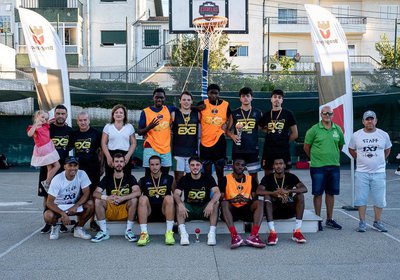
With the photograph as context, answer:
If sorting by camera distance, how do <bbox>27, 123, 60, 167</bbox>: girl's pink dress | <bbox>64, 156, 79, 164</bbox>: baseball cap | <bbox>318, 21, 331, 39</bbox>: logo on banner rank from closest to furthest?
<bbox>64, 156, 79, 164</bbox>: baseball cap
<bbox>27, 123, 60, 167</bbox>: girl's pink dress
<bbox>318, 21, 331, 39</bbox>: logo on banner

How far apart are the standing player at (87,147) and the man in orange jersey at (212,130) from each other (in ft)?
5.21

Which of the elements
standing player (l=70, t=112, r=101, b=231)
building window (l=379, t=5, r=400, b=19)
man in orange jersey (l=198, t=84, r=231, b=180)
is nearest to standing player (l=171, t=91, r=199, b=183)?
man in orange jersey (l=198, t=84, r=231, b=180)

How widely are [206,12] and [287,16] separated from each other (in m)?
25.5

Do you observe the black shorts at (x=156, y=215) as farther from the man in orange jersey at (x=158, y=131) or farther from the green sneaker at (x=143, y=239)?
the man in orange jersey at (x=158, y=131)

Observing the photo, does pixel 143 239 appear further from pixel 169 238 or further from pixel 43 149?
pixel 43 149

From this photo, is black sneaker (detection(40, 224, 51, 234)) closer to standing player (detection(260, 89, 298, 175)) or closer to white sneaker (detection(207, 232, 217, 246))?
white sneaker (detection(207, 232, 217, 246))

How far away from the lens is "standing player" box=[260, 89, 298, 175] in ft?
27.4

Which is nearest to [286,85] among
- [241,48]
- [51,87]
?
[51,87]

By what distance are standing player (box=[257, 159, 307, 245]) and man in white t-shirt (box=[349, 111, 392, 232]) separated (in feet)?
3.44

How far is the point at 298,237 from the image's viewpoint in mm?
7609

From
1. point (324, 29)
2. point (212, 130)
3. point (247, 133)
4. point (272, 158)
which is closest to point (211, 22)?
point (324, 29)

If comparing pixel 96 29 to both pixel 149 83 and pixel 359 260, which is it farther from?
pixel 359 260

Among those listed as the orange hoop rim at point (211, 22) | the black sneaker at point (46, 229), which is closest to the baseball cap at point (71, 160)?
the black sneaker at point (46, 229)

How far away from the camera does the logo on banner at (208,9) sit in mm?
12664
